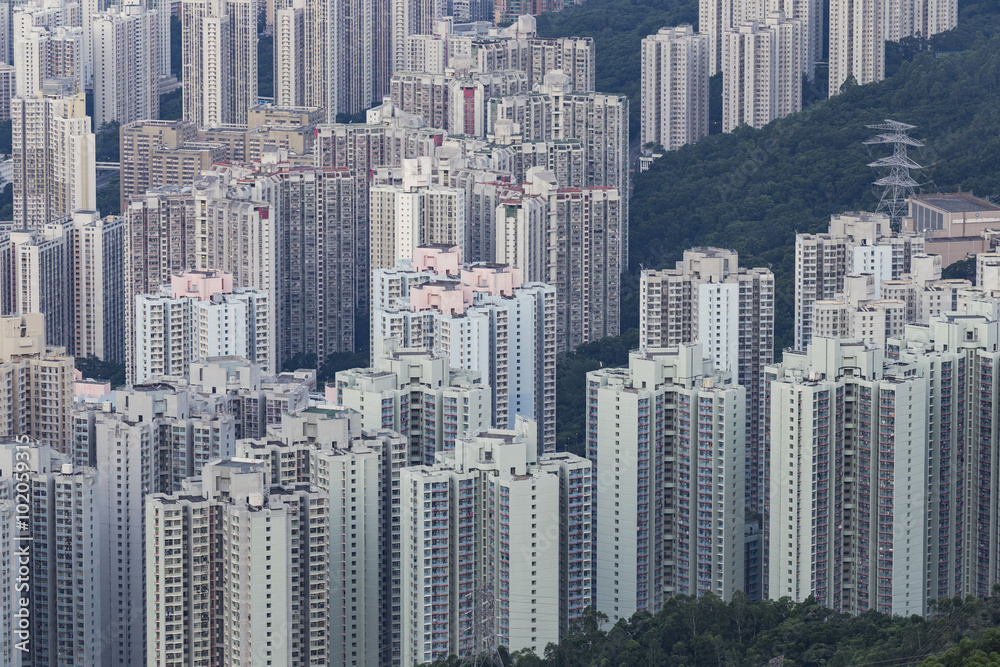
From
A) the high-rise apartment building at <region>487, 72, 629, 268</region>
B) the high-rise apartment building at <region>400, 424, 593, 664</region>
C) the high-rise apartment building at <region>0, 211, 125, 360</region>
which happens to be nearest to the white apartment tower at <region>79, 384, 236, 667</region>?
the high-rise apartment building at <region>400, 424, 593, 664</region>

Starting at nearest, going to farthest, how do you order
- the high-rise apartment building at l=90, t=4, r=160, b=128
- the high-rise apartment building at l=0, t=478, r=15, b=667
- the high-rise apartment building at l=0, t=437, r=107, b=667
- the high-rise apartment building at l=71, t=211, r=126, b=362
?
the high-rise apartment building at l=0, t=478, r=15, b=667, the high-rise apartment building at l=0, t=437, r=107, b=667, the high-rise apartment building at l=71, t=211, r=126, b=362, the high-rise apartment building at l=90, t=4, r=160, b=128

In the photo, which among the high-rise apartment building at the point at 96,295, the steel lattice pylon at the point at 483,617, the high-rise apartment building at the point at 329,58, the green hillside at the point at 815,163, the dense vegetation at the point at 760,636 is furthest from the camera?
the high-rise apartment building at the point at 329,58

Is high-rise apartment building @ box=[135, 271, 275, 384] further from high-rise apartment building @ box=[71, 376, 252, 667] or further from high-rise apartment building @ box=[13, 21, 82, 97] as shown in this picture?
high-rise apartment building @ box=[13, 21, 82, 97]

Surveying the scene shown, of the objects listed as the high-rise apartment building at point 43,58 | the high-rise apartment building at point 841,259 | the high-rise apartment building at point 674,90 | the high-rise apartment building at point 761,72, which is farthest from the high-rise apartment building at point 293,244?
the high-rise apartment building at point 43,58

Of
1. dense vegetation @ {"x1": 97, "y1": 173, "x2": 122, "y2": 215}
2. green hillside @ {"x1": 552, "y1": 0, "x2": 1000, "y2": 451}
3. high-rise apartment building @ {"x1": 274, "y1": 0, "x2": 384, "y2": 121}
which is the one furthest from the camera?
high-rise apartment building @ {"x1": 274, "y1": 0, "x2": 384, "y2": 121}

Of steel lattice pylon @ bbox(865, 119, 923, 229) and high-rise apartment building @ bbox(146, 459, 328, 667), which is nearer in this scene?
high-rise apartment building @ bbox(146, 459, 328, 667)

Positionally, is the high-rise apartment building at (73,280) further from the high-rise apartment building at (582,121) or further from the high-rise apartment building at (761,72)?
the high-rise apartment building at (761,72)

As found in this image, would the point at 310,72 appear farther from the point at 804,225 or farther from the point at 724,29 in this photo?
the point at 804,225
